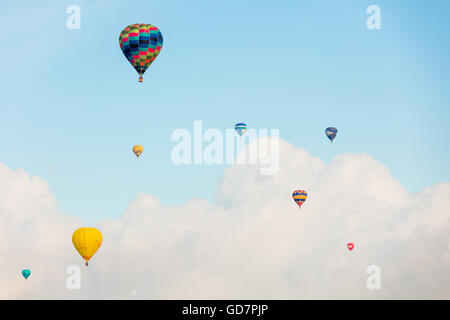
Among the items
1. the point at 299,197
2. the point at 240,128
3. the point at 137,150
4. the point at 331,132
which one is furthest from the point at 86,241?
the point at 331,132

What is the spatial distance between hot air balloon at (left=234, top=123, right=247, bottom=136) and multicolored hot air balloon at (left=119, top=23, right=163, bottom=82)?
6512cm

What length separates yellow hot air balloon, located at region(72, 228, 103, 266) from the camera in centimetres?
11688

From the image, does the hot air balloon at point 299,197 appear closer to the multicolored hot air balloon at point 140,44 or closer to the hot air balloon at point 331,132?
the hot air balloon at point 331,132

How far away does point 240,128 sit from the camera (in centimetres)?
17538

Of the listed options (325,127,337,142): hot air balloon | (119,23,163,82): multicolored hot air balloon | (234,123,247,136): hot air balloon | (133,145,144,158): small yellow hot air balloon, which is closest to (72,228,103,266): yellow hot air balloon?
(119,23,163,82): multicolored hot air balloon

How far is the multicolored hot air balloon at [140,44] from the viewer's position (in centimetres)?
11069

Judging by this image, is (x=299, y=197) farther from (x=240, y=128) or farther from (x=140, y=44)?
(x=140, y=44)

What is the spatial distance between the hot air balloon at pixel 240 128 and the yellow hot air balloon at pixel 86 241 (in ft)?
215

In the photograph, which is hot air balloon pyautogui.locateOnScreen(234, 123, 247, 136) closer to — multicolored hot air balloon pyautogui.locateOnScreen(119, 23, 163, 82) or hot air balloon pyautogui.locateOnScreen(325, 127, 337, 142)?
hot air balloon pyautogui.locateOnScreen(325, 127, 337, 142)

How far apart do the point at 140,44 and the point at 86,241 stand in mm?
37231

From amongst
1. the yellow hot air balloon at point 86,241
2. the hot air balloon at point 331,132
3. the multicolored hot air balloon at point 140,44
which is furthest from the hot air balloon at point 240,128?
the yellow hot air balloon at point 86,241
